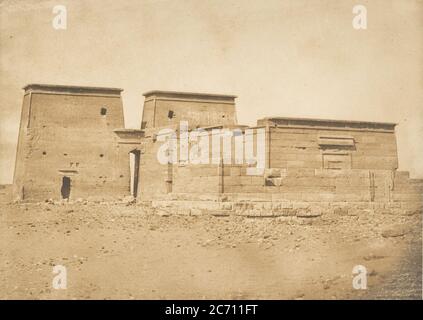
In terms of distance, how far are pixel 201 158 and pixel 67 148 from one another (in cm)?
706

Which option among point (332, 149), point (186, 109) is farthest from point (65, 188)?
point (332, 149)

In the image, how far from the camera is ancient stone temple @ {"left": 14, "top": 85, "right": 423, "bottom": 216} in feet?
82.6

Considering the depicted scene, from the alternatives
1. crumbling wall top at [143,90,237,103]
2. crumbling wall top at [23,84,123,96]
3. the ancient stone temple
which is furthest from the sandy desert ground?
crumbling wall top at [143,90,237,103]

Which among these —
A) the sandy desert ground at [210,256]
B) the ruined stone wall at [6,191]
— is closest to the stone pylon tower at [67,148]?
the ruined stone wall at [6,191]

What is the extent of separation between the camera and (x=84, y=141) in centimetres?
3331

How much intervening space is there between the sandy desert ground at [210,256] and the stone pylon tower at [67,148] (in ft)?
31.7

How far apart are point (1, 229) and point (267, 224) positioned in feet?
22.6

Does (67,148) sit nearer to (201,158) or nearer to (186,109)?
(186,109)

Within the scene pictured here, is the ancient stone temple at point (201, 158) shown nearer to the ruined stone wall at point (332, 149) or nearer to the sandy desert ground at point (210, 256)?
the ruined stone wall at point (332, 149)

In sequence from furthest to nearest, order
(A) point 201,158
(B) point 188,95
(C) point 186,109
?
(C) point 186,109
(B) point 188,95
(A) point 201,158

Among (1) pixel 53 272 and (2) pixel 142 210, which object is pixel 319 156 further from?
(1) pixel 53 272

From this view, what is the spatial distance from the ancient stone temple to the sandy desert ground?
1.42 m

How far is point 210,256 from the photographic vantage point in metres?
19.8

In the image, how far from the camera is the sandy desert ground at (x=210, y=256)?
18562 millimetres
